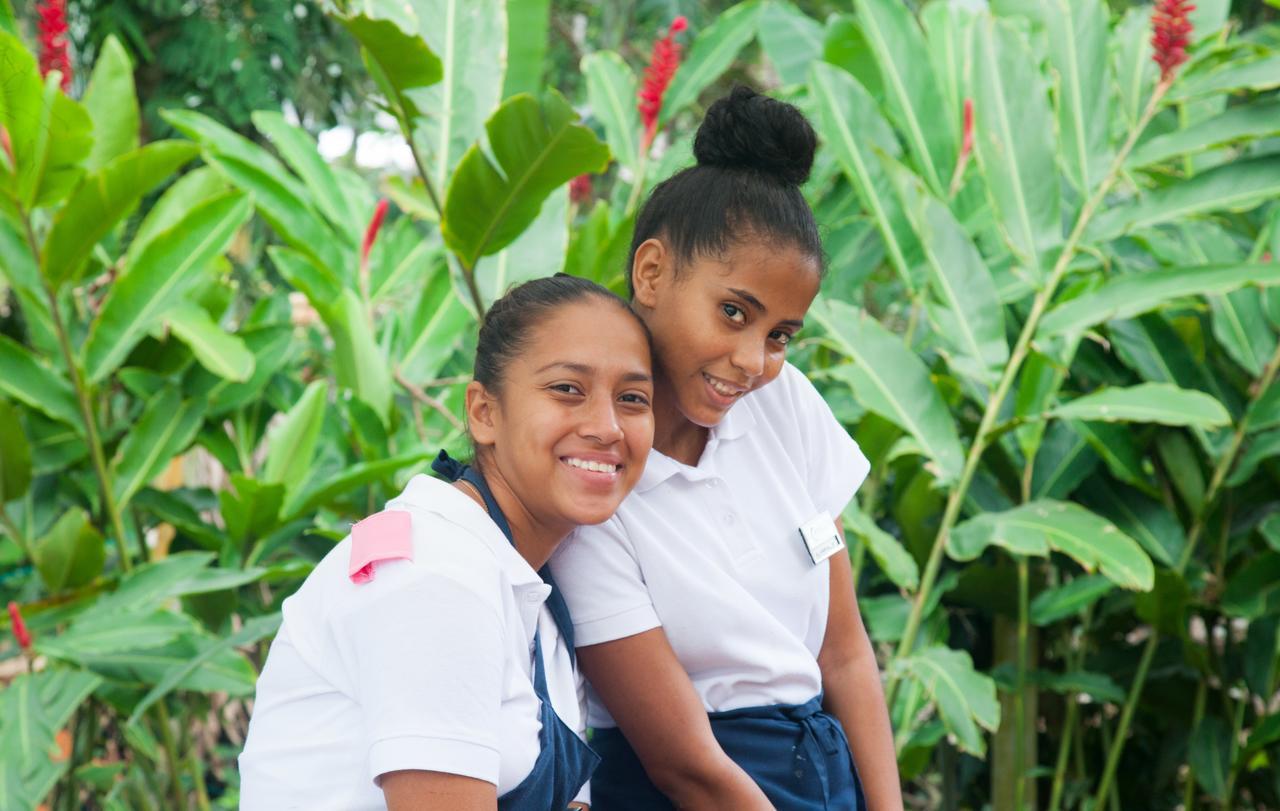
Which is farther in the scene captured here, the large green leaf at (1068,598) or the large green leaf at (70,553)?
the large green leaf at (1068,598)

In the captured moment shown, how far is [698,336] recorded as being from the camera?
1577 mm

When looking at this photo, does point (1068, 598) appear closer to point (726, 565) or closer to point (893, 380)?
point (893, 380)

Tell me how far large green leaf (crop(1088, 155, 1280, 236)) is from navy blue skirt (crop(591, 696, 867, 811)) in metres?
1.63

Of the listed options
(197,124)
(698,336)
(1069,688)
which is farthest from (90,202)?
(1069,688)

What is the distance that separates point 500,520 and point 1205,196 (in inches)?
80.5

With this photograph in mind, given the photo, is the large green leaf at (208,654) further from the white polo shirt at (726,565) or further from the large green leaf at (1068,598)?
the large green leaf at (1068,598)

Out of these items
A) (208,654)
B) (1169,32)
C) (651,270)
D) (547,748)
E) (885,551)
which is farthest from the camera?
(1169,32)

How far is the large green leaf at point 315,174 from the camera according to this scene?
3.15 metres

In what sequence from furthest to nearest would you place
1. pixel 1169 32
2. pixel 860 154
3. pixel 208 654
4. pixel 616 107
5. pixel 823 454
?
pixel 616 107
pixel 860 154
pixel 1169 32
pixel 208 654
pixel 823 454

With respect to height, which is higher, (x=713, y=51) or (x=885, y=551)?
(x=713, y=51)

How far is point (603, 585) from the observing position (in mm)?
1553

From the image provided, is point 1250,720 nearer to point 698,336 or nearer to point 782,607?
point 782,607

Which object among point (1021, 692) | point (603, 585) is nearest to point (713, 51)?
point (1021, 692)

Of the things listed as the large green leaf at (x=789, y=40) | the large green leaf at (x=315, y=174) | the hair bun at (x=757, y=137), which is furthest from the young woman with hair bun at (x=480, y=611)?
the large green leaf at (x=789, y=40)
